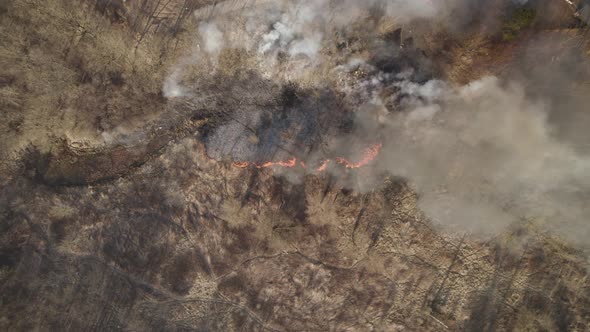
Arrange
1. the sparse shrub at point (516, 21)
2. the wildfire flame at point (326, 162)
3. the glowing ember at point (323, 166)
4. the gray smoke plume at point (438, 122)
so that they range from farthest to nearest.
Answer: the glowing ember at point (323, 166) < the wildfire flame at point (326, 162) < the gray smoke plume at point (438, 122) < the sparse shrub at point (516, 21)

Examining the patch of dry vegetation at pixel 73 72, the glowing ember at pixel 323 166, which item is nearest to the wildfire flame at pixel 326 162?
the glowing ember at pixel 323 166

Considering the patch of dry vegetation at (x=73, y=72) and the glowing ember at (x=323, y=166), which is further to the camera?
the patch of dry vegetation at (x=73, y=72)

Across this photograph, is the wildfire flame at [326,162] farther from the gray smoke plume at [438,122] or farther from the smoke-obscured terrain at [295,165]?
the gray smoke plume at [438,122]

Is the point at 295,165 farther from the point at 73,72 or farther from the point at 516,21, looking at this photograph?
the point at 73,72

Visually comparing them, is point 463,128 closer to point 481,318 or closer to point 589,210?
point 589,210

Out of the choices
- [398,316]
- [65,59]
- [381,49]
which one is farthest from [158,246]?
[381,49]

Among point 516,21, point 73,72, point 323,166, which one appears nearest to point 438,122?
point 516,21
